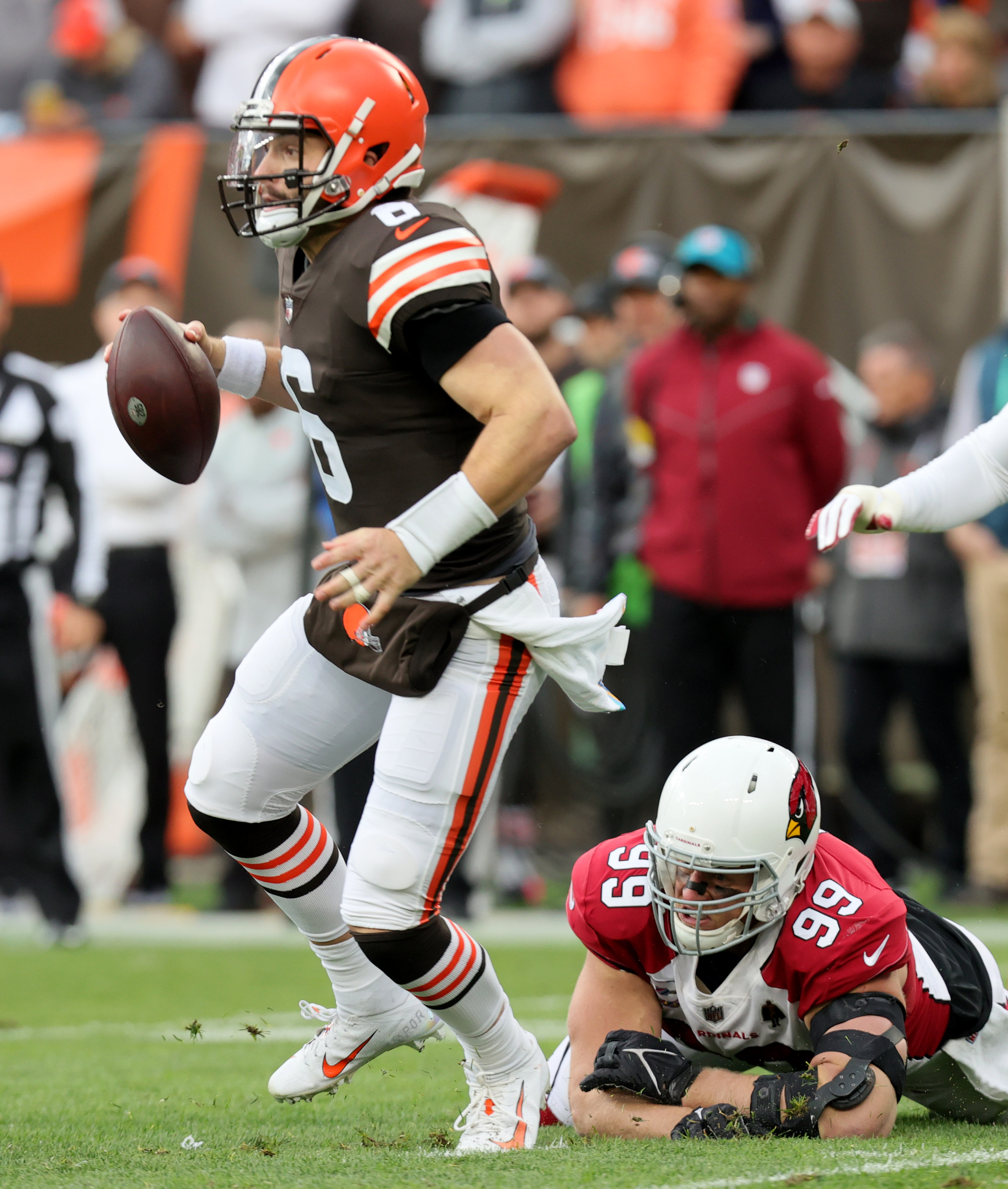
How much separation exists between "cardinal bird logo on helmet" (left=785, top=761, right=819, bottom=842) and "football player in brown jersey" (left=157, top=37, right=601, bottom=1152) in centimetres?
42

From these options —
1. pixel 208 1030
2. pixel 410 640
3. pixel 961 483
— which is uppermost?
pixel 961 483

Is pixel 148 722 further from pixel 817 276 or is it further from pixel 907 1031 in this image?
pixel 907 1031

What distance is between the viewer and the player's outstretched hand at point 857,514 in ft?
11.2

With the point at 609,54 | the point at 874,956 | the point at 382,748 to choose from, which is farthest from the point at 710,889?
the point at 609,54

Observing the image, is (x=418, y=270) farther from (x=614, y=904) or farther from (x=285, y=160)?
(x=614, y=904)

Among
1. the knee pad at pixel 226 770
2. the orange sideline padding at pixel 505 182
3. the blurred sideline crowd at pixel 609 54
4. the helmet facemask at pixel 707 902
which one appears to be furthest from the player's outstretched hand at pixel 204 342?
the blurred sideline crowd at pixel 609 54

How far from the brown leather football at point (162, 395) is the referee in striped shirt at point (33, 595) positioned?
3.39 m

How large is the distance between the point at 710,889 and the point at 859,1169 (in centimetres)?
62

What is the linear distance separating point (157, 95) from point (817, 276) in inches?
157

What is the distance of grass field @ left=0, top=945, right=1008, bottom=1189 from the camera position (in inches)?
116

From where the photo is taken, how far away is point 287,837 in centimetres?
383

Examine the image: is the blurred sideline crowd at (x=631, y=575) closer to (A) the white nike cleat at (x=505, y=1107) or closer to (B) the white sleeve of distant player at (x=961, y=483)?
(B) the white sleeve of distant player at (x=961, y=483)

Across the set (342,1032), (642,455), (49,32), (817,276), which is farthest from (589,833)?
(49,32)

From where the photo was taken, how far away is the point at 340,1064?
153 inches
